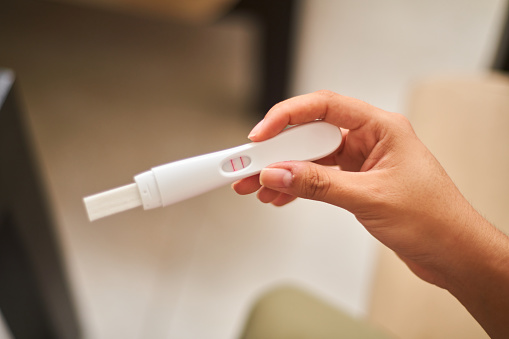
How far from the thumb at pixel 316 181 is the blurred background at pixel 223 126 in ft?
0.83

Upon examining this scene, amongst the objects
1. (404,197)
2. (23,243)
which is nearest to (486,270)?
(404,197)

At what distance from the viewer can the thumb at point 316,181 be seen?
37 cm

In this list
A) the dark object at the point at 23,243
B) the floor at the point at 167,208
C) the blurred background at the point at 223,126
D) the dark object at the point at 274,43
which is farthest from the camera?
the dark object at the point at 274,43

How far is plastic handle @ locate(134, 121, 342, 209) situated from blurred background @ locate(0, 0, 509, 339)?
11.8 inches

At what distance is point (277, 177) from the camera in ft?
1.23

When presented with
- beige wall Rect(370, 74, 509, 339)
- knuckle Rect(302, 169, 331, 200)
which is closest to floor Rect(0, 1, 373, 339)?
beige wall Rect(370, 74, 509, 339)

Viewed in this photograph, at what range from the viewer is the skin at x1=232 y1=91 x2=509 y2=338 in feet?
1.23

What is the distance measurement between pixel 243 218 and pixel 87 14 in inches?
52.3

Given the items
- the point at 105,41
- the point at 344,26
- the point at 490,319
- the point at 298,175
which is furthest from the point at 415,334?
the point at 105,41

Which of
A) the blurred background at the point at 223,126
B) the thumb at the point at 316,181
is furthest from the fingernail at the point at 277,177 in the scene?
the blurred background at the point at 223,126

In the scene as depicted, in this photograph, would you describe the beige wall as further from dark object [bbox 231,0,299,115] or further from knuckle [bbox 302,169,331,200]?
dark object [bbox 231,0,299,115]

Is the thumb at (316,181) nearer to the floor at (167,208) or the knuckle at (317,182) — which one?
the knuckle at (317,182)

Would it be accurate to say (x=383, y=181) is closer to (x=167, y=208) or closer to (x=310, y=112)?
(x=310, y=112)

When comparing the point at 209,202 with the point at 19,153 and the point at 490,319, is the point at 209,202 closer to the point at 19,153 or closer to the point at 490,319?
the point at 19,153
